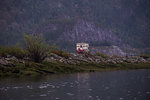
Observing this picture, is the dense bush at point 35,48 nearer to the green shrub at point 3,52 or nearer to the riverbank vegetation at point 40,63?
the riverbank vegetation at point 40,63

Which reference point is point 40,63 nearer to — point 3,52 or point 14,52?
point 14,52

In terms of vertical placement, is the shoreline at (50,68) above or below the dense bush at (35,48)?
below

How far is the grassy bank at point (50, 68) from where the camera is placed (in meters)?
51.5

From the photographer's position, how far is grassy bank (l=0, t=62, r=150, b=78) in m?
51.5

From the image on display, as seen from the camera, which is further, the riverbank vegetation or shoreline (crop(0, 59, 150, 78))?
the riverbank vegetation

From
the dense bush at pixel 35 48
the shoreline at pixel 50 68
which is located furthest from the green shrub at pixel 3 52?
the shoreline at pixel 50 68

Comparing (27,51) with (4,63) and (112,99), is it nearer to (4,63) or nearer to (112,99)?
(4,63)

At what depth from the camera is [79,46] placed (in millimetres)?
111938

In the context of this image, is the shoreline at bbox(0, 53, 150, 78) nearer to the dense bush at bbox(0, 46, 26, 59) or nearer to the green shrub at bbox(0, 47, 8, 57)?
the dense bush at bbox(0, 46, 26, 59)

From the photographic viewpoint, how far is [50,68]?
190 ft

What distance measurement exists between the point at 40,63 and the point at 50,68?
278 cm

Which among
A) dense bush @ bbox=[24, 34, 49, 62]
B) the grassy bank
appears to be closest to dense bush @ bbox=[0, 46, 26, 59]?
dense bush @ bbox=[24, 34, 49, 62]

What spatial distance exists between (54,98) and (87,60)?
41766 mm

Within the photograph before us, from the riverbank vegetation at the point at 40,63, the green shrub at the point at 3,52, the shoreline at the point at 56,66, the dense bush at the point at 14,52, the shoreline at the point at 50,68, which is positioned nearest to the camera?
the shoreline at the point at 50,68
